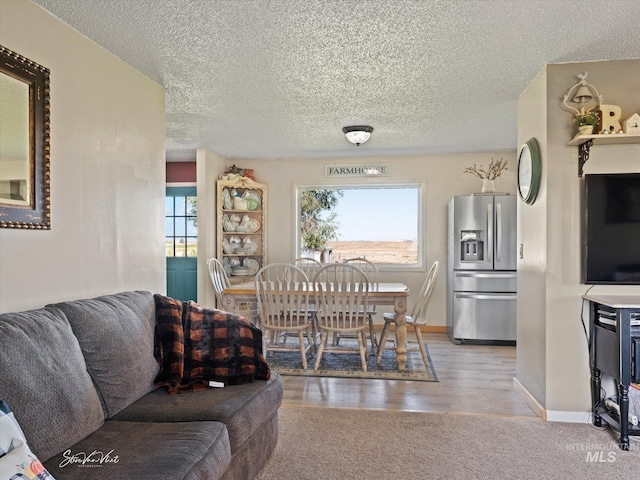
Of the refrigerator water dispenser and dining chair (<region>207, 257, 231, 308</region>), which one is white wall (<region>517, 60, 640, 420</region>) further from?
dining chair (<region>207, 257, 231, 308</region>)

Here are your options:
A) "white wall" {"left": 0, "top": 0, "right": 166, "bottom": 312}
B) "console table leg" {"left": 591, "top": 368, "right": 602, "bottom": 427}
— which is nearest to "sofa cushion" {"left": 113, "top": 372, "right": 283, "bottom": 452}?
"white wall" {"left": 0, "top": 0, "right": 166, "bottom": 312}

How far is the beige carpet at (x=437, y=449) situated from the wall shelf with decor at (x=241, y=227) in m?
3.26

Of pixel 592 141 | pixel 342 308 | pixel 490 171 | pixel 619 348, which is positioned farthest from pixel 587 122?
pixel 490 171

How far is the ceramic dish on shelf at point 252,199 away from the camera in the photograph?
6.25 m

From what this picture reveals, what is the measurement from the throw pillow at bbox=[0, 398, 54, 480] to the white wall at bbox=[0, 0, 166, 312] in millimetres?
907

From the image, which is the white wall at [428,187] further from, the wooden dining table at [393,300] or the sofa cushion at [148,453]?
the sofa cushion at [148,453]

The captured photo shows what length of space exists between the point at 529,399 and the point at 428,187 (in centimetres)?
344

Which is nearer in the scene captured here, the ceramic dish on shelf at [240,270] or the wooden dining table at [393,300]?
the wooden dining table at [393,300]

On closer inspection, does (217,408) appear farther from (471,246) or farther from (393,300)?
(471,246)

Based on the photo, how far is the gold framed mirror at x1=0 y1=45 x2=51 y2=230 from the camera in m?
1.98

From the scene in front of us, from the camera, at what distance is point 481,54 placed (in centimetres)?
284

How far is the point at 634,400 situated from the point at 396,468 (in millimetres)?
1554

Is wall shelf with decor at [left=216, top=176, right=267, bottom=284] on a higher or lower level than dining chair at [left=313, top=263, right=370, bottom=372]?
higher

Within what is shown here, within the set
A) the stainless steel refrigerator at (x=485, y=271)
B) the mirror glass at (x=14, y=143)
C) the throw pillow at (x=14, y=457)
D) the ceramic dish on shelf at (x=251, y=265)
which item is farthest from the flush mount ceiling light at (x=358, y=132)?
the throw pillow at (x=14, y=457)
